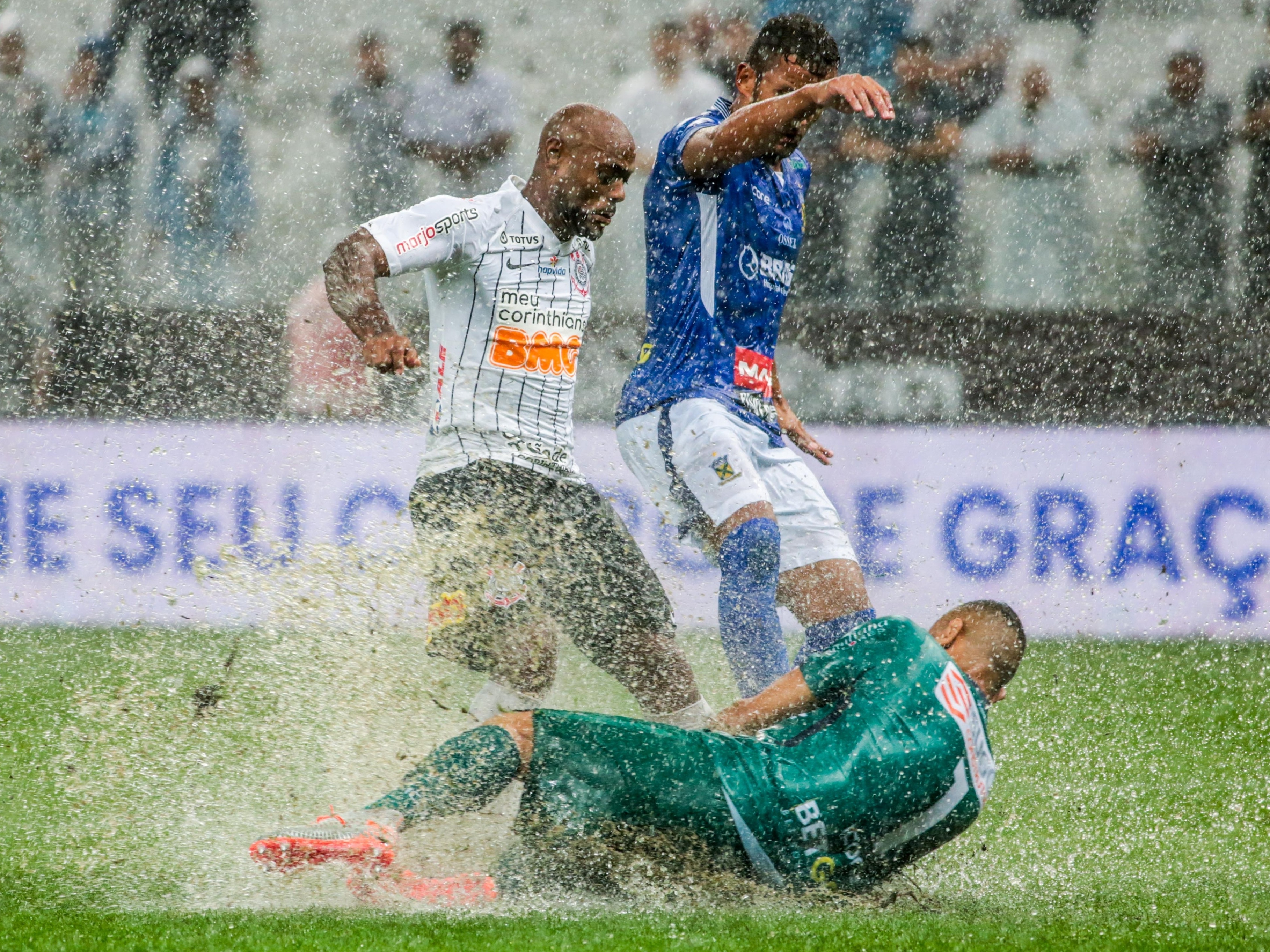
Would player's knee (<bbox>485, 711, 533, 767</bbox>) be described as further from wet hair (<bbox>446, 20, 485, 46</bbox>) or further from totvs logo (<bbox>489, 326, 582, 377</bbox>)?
wet hair (<bbox>446, 20, 485, 46</bbox>)

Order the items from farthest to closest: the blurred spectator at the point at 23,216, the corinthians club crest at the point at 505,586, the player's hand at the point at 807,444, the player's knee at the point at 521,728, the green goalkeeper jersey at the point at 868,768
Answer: the blurred spectator at the point at 23,216 < the player's hand at the point at 807,444 < the corinthians club crest at the point at 505,586 < the player's knee at the point at 521,728 < the green goalkeeper jersey at the point at 868,768

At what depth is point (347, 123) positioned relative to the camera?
845cm

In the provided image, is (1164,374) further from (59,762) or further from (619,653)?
(59,762)

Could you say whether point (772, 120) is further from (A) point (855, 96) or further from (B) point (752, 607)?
(B) point (752, 607)

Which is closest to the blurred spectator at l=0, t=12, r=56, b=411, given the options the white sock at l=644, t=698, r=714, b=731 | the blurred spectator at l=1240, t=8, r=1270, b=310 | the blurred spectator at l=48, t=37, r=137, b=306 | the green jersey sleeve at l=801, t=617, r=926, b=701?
the blurred spectator at l=48, t=37, r=137, b=306

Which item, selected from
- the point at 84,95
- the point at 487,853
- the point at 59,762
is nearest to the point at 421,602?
the point at 487,853

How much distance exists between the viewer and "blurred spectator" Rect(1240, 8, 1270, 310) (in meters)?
8.05

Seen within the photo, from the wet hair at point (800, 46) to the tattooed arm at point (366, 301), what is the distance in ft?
4.72

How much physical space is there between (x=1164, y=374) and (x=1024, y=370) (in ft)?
2.39

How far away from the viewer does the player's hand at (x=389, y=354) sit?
3.75m

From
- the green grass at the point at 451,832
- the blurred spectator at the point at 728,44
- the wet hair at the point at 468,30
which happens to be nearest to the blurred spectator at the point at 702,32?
the blurred spectator at the point at 728,44

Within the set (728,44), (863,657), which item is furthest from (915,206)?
(863,657)

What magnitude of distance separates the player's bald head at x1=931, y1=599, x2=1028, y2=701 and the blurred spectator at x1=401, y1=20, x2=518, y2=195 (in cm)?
540

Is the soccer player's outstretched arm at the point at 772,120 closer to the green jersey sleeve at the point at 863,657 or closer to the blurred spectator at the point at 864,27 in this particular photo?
the green jersey sleeve at the point at 863,657
